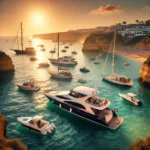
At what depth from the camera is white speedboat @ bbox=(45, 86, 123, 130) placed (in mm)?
30203

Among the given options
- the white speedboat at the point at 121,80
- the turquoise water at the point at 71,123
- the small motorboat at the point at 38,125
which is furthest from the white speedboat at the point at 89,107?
the white speedboat at the point at 121,80

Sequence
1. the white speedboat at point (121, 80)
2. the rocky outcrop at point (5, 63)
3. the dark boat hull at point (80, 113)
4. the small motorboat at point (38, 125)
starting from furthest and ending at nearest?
the rocky outcrop at point (5, 63) < the white speedboat at point (121, 80) < the dark boat hull at point (80, 113) < the small motorboat at point (38, 125)

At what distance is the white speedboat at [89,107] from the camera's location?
1189 inches

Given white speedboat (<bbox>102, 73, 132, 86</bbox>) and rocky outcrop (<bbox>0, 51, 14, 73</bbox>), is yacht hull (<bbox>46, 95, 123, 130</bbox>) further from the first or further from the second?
rocky outcrop (<bbox>0, 51, 14, 73</bbox>)

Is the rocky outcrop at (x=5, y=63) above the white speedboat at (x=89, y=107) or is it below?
above

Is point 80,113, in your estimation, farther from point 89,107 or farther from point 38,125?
point 38,125

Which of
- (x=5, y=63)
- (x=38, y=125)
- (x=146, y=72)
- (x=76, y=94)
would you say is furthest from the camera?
(x=5, y=63)

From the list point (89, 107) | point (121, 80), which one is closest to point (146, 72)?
point (121, 80)

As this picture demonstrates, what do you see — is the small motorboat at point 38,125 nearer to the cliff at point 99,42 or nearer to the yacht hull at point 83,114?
the yacht hull at point 83,114

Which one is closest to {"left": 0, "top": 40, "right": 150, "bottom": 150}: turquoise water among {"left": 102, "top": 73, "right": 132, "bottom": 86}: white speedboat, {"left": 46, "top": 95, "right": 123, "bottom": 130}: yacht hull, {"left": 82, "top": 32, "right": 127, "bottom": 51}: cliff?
{"left": 46, "top": 95, "right": 123, "bottom": 130}: yacht hull

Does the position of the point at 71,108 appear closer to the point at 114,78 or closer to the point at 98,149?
the point at 98,149

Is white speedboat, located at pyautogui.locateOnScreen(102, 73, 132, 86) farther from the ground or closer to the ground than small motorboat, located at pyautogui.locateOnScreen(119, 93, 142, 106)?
farther from the ground

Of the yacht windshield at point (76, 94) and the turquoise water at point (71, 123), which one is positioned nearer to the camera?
the turquoise water at point (71, 123)

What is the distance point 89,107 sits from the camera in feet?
102
